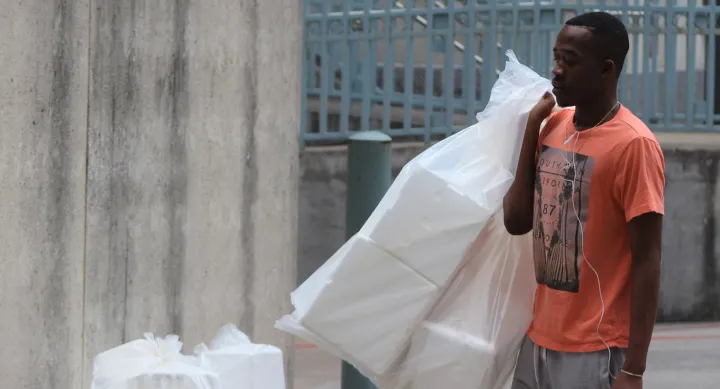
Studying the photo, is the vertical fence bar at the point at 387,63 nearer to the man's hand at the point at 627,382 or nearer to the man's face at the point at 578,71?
the man's face at the point at 578,71

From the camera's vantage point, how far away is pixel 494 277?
310cm

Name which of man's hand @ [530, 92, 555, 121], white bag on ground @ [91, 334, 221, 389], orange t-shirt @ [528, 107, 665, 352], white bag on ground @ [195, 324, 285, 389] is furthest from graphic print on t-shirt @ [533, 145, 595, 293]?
white bag on ground @ [91, 334, 221, 389]

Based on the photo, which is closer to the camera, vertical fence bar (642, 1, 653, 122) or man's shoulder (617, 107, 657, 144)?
man's shoulder (617, 107, 657, 144)

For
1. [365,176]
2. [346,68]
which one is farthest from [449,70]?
[365,176]

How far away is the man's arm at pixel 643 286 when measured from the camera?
267 centimetres

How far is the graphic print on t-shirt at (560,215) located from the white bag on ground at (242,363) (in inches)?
26.6

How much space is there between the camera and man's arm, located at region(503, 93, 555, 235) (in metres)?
2.99

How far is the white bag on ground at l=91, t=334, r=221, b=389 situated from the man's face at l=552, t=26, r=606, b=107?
106 cm

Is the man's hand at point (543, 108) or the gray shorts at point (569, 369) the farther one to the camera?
the man's hand at point (543, 108)

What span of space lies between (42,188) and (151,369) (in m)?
0.88

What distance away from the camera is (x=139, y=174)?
3.47 metres

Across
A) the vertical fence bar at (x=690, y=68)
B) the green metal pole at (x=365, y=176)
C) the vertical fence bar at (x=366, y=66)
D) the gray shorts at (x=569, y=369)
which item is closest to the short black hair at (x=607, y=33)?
the gray shorts at (x=569, y=369)

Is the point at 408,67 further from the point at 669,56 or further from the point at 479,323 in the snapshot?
the point at 479,323

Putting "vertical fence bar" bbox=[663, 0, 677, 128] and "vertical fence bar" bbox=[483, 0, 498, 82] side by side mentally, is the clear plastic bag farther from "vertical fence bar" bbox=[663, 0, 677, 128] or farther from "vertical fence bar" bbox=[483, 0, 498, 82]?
"vertical fence bar" bbox=[663, 0, 677, 128]
